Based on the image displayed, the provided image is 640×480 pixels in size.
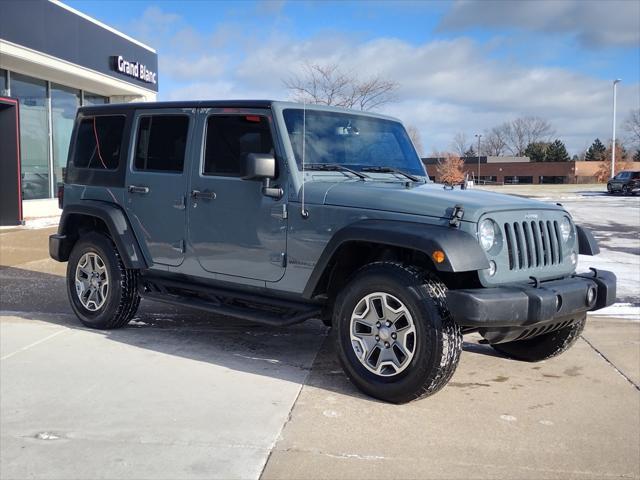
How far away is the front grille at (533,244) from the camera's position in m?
4.23

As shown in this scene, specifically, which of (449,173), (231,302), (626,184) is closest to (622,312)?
(231,302)

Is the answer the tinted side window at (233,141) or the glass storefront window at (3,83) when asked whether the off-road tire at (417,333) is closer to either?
the tinted side window at (233,141)

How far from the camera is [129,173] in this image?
19.4ft

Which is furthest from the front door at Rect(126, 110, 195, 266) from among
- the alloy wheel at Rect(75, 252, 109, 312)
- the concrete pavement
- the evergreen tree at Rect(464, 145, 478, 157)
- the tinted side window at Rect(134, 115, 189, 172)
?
the evergreen tree at Rect(464, 145, 478, 157)

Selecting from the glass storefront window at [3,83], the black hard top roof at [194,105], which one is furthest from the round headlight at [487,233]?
the glass storefront window at [3,83]

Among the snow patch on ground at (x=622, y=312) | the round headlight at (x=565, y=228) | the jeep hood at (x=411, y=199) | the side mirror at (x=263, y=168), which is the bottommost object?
the snow patch on ground at (x=622, y=312)

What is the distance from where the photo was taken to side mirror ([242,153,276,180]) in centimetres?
468

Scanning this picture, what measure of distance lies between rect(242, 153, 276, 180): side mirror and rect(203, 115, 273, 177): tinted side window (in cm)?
25

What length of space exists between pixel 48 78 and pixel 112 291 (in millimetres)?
12799

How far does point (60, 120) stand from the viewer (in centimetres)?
1778

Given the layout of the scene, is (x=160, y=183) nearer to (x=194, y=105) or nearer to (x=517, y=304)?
(x=194, y=105)

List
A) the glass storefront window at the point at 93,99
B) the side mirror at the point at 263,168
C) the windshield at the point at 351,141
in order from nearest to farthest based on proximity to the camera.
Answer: the side mirror at the point at 263,168 → the windshield at the point at 351,141 → the glass storefront window at the point at 93,99

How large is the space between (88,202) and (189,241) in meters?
1.38

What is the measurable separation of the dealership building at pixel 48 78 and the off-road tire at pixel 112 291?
9.24m
